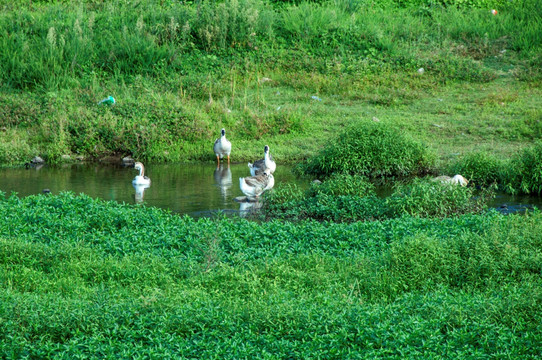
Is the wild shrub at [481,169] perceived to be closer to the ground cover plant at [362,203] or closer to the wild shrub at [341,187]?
the ground cover plant at [362,203]

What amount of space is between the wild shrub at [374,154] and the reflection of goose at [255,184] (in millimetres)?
1595

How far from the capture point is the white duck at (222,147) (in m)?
13.3

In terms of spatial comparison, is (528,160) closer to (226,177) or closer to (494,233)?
(494,233)

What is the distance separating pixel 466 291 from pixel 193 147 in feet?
28.4

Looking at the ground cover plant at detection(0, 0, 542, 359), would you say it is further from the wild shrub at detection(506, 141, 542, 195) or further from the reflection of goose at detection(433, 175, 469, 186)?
the reflection of goose at detection(433, 175, 469, 186)

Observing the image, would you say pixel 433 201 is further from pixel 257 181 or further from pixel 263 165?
pixel 263 165

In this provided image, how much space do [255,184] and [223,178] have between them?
1.97m

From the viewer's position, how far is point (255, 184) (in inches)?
418

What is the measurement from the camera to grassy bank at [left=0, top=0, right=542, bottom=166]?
554 inches

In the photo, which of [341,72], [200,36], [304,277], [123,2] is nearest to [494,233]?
[304,277]

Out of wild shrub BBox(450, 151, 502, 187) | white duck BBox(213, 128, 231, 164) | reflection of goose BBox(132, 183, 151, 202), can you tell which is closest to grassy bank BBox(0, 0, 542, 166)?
white duck BBox(213, 128, 231, 164)

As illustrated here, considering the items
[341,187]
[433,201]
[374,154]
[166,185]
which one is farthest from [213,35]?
[433,201]

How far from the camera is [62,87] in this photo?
53.7 ft

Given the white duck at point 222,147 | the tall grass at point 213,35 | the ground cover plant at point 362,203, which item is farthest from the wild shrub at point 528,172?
the tall grass at point 213,35
